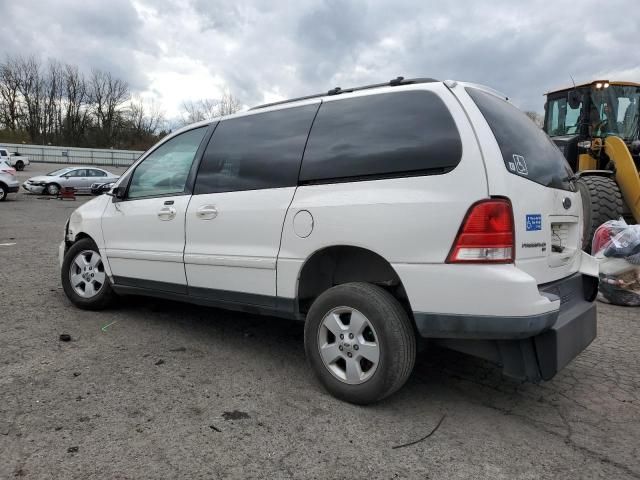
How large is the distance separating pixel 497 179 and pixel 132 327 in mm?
3371

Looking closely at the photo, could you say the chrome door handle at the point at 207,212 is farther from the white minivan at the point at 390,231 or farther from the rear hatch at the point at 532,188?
the rear hatch at the point at 532,188

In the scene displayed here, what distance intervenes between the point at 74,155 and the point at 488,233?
59.5 meters

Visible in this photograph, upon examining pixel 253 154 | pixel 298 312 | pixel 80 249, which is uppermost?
pixel 253 154

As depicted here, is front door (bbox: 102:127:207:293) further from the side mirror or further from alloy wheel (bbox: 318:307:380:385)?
alloy wheel (bbox: 318:307:380:385)

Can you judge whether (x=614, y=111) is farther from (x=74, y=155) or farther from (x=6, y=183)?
(x=74, y=155)

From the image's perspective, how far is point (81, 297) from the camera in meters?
4.74

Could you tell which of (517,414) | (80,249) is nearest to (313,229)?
(517,414)

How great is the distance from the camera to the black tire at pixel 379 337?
2.70m

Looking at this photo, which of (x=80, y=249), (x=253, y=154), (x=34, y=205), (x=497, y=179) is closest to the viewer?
(x=497, y=179)

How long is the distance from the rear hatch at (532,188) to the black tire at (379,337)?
736 millimetres

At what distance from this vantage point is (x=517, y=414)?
2.89 m

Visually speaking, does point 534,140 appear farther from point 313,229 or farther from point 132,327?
point 132,327

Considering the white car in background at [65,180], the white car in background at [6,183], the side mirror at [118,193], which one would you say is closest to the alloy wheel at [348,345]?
the side mirror at [118,193]

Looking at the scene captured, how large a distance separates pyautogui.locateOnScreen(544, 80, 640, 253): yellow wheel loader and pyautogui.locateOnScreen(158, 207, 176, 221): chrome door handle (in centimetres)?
550
